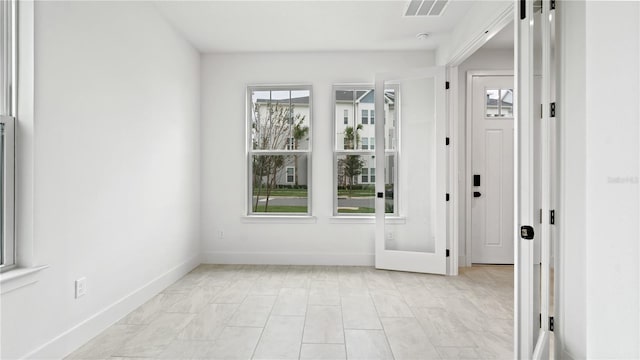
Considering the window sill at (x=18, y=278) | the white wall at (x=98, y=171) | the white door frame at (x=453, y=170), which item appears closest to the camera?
the window sill at (x=18, y=278)

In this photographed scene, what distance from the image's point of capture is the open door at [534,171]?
1.86 m

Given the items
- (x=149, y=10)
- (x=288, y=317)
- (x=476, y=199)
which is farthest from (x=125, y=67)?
(x=476, y=199)

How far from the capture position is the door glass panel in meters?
4.07

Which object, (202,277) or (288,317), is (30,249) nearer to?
(288,317)

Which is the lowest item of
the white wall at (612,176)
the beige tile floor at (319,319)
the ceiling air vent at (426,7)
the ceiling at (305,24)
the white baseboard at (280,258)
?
the beige tile floor at (319,319)

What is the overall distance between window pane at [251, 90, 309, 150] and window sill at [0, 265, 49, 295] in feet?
9.60

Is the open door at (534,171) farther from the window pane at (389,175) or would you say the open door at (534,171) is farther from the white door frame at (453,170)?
the window pane at (389,175)

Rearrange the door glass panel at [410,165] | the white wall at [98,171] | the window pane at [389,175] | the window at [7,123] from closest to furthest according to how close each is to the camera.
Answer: the window at [7,123]
the white wall at [98,171]
the door glass panel at [410,165]
the window pane at [389,175]

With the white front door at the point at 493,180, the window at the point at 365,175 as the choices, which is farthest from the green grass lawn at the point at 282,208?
the white front door at the point at 493,180

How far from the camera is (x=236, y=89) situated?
4449mm

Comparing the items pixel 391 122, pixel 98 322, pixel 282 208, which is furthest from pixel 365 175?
pixel 98 322

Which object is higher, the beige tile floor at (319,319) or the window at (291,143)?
the window at (291,143)

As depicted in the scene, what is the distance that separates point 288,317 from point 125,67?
8.01 feet

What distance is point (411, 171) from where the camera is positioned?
416 centimetres
